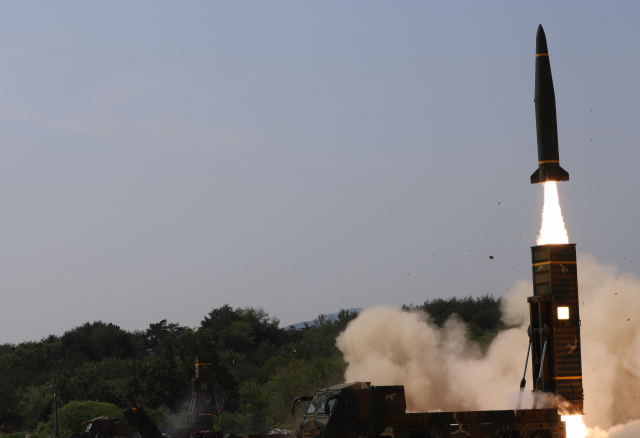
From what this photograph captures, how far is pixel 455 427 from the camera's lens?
24188 millimetres

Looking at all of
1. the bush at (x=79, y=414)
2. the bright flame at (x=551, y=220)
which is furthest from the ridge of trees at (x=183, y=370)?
the bright flame at (x=551, y=220)

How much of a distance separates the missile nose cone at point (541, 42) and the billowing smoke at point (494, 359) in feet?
39.1

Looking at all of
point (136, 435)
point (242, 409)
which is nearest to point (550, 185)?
point (136, 435)

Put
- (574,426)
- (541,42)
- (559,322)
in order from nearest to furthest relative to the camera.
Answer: (574,426) < (559,322) < (541,42)

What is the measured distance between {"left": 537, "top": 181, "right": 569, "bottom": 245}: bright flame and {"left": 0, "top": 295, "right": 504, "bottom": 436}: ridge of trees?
21057mm

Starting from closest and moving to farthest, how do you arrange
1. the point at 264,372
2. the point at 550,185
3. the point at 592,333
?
the point at 550,185, the point at 592,333, the point at 264,372

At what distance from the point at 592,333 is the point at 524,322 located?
7.06 metres

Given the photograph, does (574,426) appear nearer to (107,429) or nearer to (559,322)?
(559,322)

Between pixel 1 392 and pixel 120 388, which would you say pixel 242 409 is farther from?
pixel 1 392

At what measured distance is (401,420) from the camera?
24.5 metres

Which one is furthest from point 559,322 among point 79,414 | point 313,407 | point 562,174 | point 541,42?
point 79,414

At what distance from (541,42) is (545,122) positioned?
3.27 metres

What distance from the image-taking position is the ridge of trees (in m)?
63.8

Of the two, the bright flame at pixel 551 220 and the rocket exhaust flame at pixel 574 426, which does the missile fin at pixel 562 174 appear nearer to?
the bright flame at pixel 551 220
